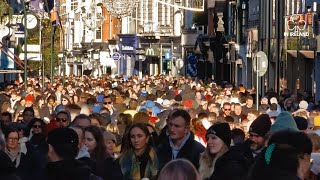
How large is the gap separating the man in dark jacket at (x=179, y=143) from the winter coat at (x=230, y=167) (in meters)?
1.72

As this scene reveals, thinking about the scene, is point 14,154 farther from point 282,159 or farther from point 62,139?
point 282,159

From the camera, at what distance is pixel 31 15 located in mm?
52094

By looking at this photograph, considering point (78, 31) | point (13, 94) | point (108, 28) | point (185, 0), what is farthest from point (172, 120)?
point (78, 31)

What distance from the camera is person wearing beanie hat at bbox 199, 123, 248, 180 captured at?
10422mm

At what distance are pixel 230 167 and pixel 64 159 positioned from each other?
5.93 ft

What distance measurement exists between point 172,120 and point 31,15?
3986 centimetres

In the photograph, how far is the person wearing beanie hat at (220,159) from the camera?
1042cm

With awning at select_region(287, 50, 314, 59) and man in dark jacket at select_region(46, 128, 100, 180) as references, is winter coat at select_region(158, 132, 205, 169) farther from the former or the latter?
awning at select_region(287, 50, 314, 59)

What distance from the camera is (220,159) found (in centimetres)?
1068

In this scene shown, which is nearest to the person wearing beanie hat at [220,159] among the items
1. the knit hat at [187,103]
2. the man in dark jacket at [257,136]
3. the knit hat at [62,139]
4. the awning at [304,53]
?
the man in dark jacket at [257,136]

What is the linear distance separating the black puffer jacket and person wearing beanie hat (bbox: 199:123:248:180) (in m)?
1.59

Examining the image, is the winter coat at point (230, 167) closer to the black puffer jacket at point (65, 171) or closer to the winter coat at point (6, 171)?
the black puffer jacket at point (65, 171)

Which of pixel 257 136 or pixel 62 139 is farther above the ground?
pixel 62 139

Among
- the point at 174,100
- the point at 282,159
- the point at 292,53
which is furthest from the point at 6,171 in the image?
the point at 292,53
